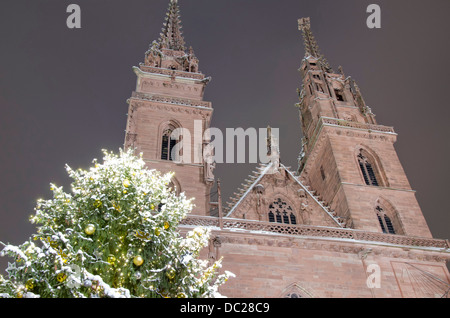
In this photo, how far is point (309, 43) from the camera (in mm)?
36312

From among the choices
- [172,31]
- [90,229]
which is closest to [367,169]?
[90,229]

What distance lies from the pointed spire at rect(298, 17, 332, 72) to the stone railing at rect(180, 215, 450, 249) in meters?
17.1

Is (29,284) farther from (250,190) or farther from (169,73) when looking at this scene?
(169,73)

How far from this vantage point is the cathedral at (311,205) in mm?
17297

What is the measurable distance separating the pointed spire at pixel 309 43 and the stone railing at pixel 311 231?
17.1 m

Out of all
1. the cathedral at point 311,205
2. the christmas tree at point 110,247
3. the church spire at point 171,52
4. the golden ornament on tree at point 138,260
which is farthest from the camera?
the church spire at point 171,52

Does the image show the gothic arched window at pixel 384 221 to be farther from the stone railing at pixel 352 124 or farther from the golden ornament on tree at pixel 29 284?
the golden ornament on tree at pixel 29 284

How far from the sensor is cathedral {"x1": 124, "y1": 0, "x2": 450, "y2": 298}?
17.3 metres

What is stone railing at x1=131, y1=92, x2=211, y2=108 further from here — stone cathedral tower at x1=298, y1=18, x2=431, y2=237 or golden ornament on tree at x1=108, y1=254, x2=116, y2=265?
golden ornament on tree at x1=108, y1=254, x2=116, y2=265

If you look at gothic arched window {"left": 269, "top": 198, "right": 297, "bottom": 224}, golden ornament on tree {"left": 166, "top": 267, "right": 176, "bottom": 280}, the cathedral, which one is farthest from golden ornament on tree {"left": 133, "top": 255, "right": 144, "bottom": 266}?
gothic arched window {"left": 269, "top": 198, "right": 297, "bottom": 224}

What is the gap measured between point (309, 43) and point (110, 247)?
99.0 ft

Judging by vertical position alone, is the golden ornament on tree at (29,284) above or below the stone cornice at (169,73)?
below

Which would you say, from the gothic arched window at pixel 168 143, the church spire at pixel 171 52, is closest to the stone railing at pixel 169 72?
the church spire at pixel 171 52
